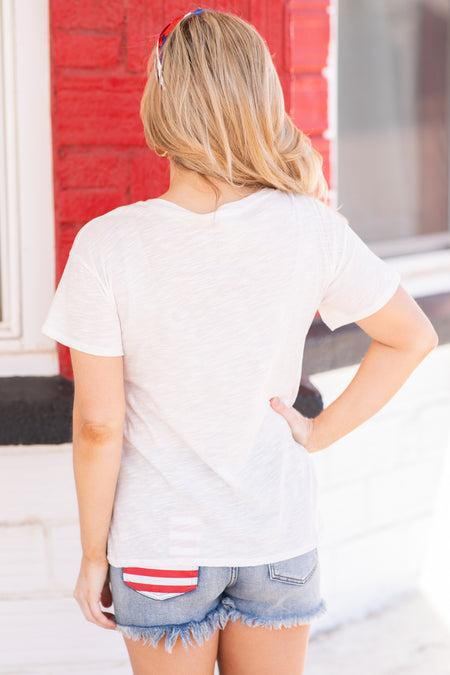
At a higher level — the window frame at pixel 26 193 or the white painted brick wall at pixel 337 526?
the window frame at pixel 26 193

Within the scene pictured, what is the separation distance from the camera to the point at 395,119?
341 cm

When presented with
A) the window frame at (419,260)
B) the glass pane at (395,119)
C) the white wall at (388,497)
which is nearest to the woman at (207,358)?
the white wall at (388,497)

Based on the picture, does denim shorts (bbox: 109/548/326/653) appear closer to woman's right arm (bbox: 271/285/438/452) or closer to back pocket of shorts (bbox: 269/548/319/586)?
back pocket of shorts (bbox: 269/548/319/586)

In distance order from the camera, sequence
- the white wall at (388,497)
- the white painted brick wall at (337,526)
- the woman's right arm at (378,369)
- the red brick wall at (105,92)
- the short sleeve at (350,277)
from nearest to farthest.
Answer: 1. the short sleeve at (350,277)
2. the woman's right arm at (378,369)
3. the red brick wall at (105,92)
4. the white painted brick wall at (337,526)
5. the white wall at (388,497)

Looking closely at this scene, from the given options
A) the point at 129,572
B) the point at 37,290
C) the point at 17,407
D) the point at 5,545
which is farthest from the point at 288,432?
the point at 5,545

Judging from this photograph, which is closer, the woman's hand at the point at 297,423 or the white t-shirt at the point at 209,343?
the white t-shirt at the point at 209,343

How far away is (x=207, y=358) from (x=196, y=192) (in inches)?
10.4

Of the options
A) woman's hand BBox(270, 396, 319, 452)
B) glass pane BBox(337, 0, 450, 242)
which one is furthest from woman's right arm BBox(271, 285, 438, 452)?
glass pane BBox(337, 0, 450, 242)

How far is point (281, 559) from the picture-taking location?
127 centimetres

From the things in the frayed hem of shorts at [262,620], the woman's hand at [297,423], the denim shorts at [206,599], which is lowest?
the frayed hem of shorts at [262,620]

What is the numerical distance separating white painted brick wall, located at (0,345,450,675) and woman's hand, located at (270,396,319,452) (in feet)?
2.40

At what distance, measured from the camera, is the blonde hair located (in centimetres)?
116

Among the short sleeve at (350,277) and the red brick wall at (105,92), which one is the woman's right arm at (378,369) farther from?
the red brick wall at (105,92)

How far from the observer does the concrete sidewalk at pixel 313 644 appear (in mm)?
2027
